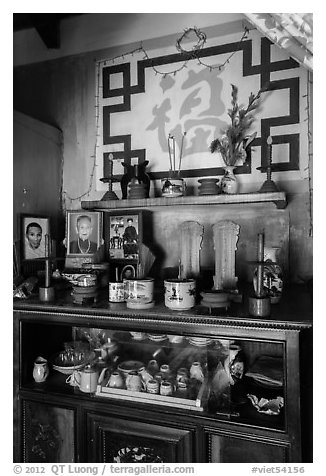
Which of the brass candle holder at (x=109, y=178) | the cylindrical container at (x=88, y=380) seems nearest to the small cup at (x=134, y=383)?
the cylindrical container at (x=88, y=380)

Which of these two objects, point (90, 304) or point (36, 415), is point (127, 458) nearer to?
point (36, 415)

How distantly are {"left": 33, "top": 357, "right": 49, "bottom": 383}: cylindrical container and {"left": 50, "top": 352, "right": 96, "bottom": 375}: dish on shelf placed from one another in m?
0.04

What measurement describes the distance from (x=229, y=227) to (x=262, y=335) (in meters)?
0.39

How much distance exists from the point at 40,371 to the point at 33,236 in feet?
1.50

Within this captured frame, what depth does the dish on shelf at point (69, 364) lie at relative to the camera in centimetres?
116

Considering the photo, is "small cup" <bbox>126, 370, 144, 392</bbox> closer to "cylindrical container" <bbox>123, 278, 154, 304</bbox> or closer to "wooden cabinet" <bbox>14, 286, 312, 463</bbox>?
"wooden cabinet" <bbox>14, 286, 312, 463</bbox>

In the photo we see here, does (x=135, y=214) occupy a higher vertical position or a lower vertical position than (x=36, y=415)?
higher

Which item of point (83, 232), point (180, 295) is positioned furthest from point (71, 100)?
point (180, 295)

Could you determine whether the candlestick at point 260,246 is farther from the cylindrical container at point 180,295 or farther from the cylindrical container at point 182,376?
the cylindrical container at point 182,376

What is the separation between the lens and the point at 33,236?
4.25 feet

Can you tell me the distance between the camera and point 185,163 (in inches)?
50.1

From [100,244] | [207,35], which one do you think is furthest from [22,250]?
[207,35]

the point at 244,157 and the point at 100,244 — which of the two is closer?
the point at 244,157

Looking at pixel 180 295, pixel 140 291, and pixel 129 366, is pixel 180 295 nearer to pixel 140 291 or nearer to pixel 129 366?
pixel 140 291
